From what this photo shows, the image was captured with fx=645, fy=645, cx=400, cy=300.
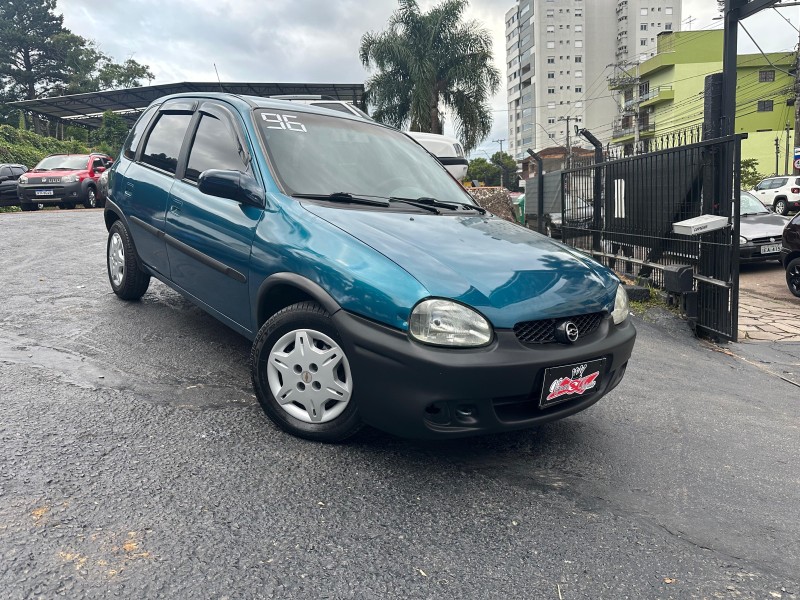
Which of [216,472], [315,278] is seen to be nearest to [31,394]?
[216,472]

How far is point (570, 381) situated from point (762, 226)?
1072 centimetres

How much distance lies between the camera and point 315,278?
9.66 ft

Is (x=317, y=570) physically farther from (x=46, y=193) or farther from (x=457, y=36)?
(x=457, y=36)

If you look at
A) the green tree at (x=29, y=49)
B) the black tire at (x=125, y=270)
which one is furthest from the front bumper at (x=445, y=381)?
the green tree at (x=29, y=49)

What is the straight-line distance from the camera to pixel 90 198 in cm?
1758

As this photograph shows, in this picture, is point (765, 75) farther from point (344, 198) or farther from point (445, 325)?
point (445, 325)

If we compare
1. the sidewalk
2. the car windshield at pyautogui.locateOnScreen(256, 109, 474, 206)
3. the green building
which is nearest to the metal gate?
the sidewalk

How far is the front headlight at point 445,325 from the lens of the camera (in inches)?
102

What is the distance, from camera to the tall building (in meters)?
91.9

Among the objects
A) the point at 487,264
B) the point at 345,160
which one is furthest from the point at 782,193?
the point at 487,264

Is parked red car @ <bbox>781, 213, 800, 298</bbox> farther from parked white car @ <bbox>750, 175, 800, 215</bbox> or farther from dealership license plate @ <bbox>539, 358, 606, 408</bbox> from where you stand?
parked white car @ <bbox>750, 175, 800, 215</bbox>

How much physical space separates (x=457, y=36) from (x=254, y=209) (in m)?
27.5

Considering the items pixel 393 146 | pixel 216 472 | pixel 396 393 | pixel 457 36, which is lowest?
pixel 216 472

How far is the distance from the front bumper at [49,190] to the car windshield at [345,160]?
15058mm
